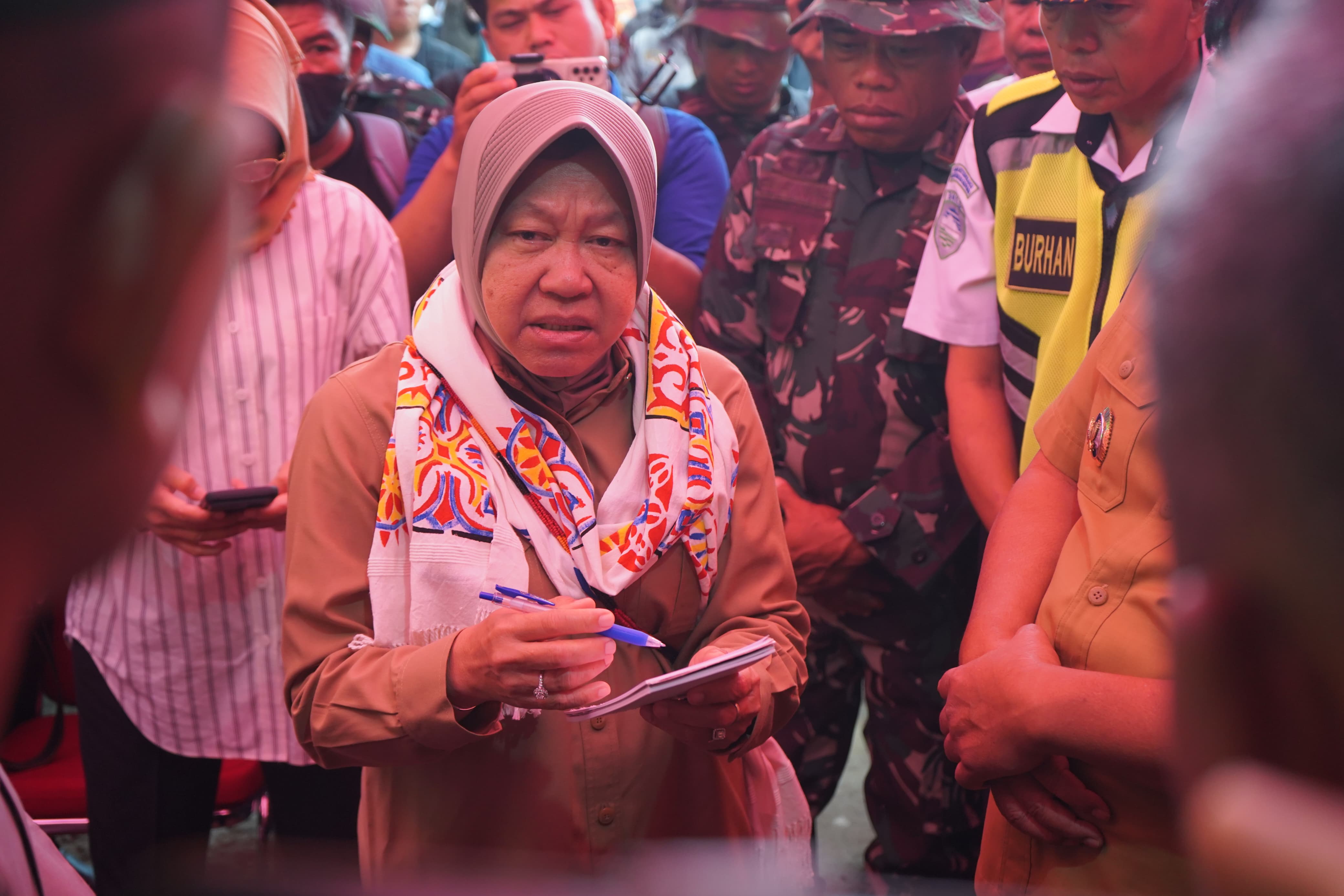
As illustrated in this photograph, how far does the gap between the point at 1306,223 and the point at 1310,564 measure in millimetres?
107

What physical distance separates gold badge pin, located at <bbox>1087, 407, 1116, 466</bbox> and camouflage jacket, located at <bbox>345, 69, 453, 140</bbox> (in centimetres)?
258

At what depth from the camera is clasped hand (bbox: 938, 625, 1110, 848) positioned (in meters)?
1.39

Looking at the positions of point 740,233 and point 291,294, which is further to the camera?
point 740,233

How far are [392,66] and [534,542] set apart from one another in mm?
3210

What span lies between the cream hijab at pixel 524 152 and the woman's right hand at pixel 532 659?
52 cm

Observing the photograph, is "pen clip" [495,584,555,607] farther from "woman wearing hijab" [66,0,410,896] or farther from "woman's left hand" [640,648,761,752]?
"woman wearing hijab" [66,0,410,896]

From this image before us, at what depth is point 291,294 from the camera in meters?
2.29

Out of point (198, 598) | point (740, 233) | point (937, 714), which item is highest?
point (740, 233)

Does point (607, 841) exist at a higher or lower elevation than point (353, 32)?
lower

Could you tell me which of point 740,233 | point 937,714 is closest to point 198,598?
point 740,233

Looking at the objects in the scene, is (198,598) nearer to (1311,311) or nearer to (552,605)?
(552,605)

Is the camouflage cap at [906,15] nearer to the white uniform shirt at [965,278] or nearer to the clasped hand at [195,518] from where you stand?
the white uniform shirt at [965,278]

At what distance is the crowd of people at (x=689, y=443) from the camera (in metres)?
0.36

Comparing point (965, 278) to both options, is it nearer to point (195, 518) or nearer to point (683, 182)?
point (683, 182)
